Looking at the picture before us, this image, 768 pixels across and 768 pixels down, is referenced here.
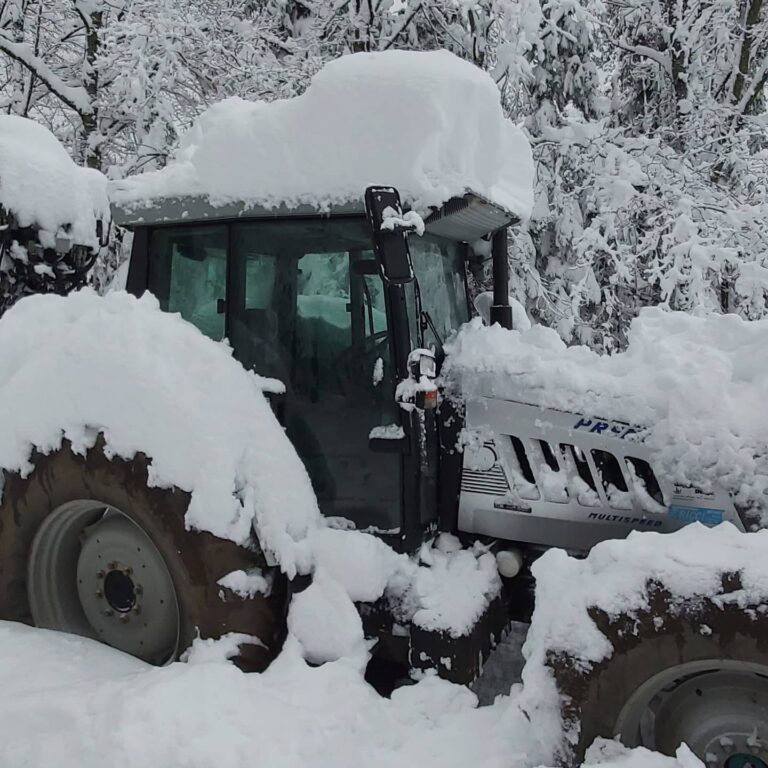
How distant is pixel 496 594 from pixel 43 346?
2.13 m

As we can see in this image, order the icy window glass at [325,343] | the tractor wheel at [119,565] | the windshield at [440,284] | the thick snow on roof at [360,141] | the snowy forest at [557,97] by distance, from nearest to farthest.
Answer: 1. the tractor wheel at [119,565]
2. the thick snow on roof at [360,141]
3. the icy window glass at [325,343]
4. the windshield at [440,284]
5. the snowy forest at [557,97]

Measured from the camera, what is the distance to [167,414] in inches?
116

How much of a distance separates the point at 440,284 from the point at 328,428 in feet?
2.89

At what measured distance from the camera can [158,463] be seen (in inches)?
115

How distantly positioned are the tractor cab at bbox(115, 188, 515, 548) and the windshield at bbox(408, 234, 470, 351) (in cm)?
1

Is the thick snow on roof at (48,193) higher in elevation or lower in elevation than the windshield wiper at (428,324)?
higher

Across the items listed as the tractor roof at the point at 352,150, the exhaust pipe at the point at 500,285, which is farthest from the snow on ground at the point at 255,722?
the exhaust pipe at the point at 500,285

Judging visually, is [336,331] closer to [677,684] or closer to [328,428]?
[328,428]

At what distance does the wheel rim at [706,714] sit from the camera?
2232mm

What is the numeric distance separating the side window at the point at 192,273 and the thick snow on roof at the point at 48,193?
3.02 feet

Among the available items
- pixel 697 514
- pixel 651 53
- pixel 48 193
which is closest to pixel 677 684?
pixel 697 514

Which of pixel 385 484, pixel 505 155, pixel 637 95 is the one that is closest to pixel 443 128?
pixel 505 155

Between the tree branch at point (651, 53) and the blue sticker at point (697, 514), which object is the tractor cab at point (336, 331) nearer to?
the blue sticker at point (697, 514)

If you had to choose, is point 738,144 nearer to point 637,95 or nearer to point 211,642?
point 637,95
